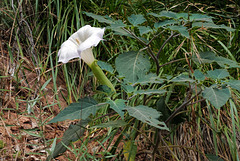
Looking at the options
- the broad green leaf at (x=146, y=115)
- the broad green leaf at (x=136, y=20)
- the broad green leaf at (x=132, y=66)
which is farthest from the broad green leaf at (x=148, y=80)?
the broad green leaf at (x=136, y=20)

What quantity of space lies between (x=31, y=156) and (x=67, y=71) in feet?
2.90

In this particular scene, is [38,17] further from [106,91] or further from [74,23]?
[106,91]

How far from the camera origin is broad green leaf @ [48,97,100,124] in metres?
1.07

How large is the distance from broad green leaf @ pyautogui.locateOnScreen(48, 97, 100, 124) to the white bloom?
7.3 inches

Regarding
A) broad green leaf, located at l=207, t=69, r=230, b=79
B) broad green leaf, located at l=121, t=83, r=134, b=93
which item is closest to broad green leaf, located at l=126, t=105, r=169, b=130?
broad green leaf, located at l=121, t=83, r=134, b=93

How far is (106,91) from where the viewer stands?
4.06ft

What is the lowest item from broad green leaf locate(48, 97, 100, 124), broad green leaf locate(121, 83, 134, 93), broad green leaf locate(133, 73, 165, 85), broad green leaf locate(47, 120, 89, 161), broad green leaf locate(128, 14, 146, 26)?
broad green leaf locate(47, 120, 89, 161)

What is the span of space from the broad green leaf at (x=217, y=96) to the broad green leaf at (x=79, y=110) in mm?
446

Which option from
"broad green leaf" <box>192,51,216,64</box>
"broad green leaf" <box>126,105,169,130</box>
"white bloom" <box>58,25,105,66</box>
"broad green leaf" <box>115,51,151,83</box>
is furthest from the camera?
"broad green leaf" <box>192,51,216,64</box>

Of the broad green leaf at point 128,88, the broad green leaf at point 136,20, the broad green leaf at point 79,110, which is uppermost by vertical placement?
the broad green leaf at point 136,20

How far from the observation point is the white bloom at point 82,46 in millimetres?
1152

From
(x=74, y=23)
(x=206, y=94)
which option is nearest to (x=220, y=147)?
(x=206, y=94)

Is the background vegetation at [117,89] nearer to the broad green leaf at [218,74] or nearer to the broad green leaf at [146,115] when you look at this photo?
the broad green leaf at [218,74]

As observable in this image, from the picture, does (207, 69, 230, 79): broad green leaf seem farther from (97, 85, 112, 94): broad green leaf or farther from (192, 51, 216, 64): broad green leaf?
(97, 85, 112, 94): broad green leaf
